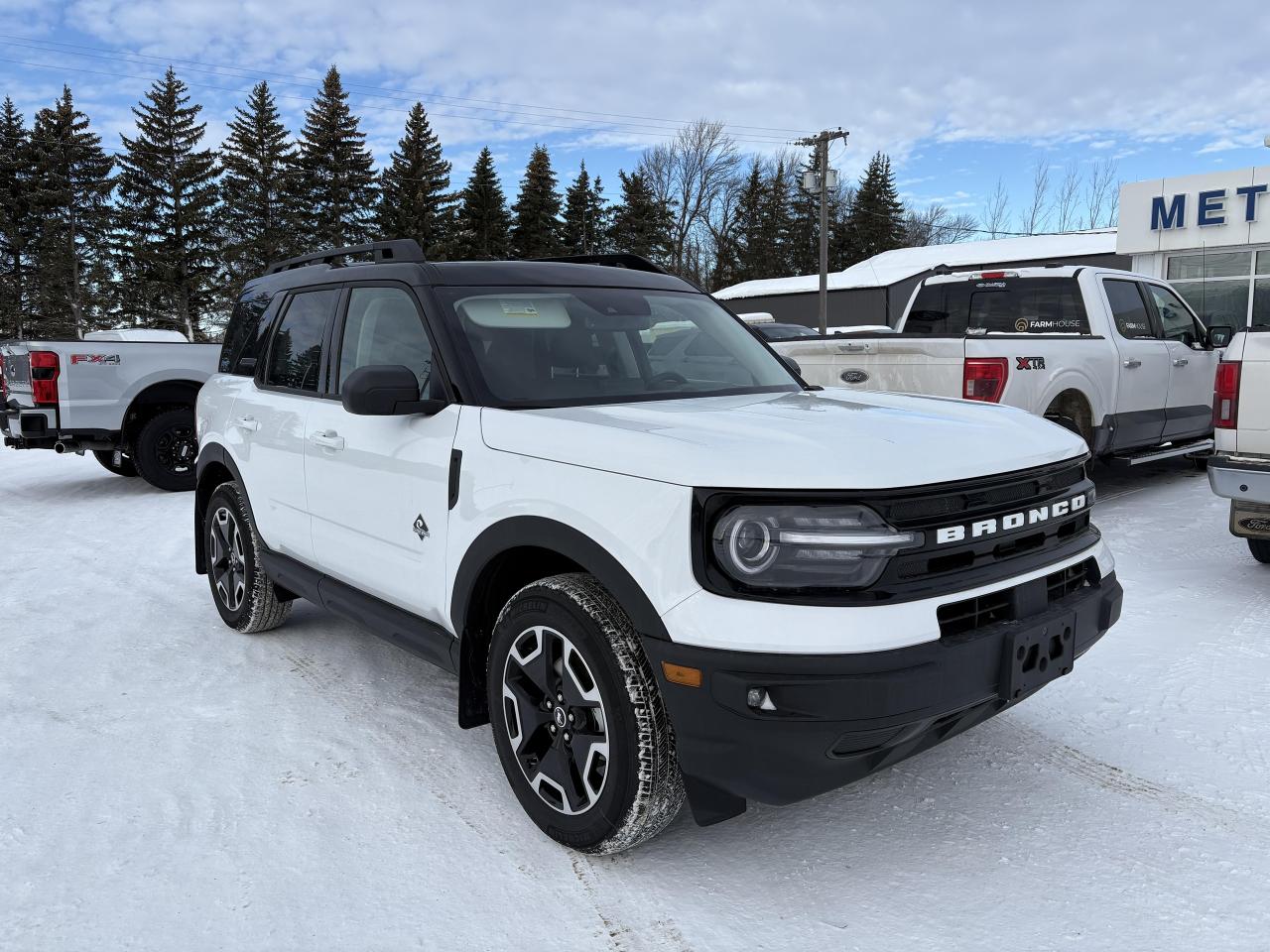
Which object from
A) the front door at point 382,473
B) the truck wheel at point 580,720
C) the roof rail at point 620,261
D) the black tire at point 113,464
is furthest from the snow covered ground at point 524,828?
the black tire at point 113,464

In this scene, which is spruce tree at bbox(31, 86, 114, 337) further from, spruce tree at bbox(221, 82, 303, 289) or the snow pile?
the snow pile

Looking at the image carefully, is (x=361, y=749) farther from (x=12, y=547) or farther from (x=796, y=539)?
(x=12, y=547)

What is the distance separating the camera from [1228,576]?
18.8ft

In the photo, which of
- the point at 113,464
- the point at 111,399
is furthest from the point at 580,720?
the point at 113,464

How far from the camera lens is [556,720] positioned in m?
2.77

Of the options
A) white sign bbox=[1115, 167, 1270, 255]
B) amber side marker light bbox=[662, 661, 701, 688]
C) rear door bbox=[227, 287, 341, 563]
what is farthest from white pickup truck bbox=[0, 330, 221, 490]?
white sign bbox=[1115, 167, 1270, 255]

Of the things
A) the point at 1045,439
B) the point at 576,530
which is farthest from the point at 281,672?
the point at 1045,439

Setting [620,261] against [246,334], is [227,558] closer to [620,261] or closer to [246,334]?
[246,334]

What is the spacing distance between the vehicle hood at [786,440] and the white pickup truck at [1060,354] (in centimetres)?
336

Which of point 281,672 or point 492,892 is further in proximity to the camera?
point 281,672

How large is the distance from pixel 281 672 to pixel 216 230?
49.9m

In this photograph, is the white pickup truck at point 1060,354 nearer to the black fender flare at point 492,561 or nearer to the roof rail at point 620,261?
the roof rail at point 620,261

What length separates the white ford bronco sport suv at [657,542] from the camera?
2301mm

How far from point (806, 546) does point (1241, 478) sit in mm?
4132
